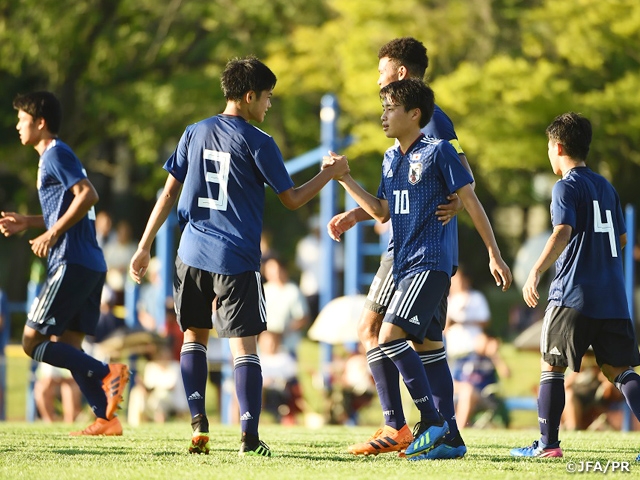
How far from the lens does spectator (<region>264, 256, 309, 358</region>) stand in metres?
12.7

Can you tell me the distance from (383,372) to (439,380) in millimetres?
313

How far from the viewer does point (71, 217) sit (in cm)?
687

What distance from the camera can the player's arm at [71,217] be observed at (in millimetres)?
6824

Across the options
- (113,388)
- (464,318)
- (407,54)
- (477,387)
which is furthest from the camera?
(464,318)

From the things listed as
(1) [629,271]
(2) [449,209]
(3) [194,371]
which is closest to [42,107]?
(3) [194,371]

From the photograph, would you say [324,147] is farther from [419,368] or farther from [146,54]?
[146,54]

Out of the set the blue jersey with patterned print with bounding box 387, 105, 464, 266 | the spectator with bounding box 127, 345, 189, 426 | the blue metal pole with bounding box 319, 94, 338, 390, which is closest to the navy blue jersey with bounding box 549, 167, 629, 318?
the blue jersey with patterned print with bounding box 387, 105, 464, 266

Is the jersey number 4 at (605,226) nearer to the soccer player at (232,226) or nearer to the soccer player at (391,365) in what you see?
the soccer player at (391,365)

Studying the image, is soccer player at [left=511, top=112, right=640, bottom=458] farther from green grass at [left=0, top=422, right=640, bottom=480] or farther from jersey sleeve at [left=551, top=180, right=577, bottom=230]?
green grass at [left=0, top=422, right=640, bottom=480]

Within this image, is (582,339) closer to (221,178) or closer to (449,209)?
(449,209)

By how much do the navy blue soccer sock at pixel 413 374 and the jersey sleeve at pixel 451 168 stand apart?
0.87 m

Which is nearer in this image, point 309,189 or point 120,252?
point 309,189

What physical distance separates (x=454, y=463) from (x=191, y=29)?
19863 millimetres

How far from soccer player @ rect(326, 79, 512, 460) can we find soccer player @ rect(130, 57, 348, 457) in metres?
0.36
